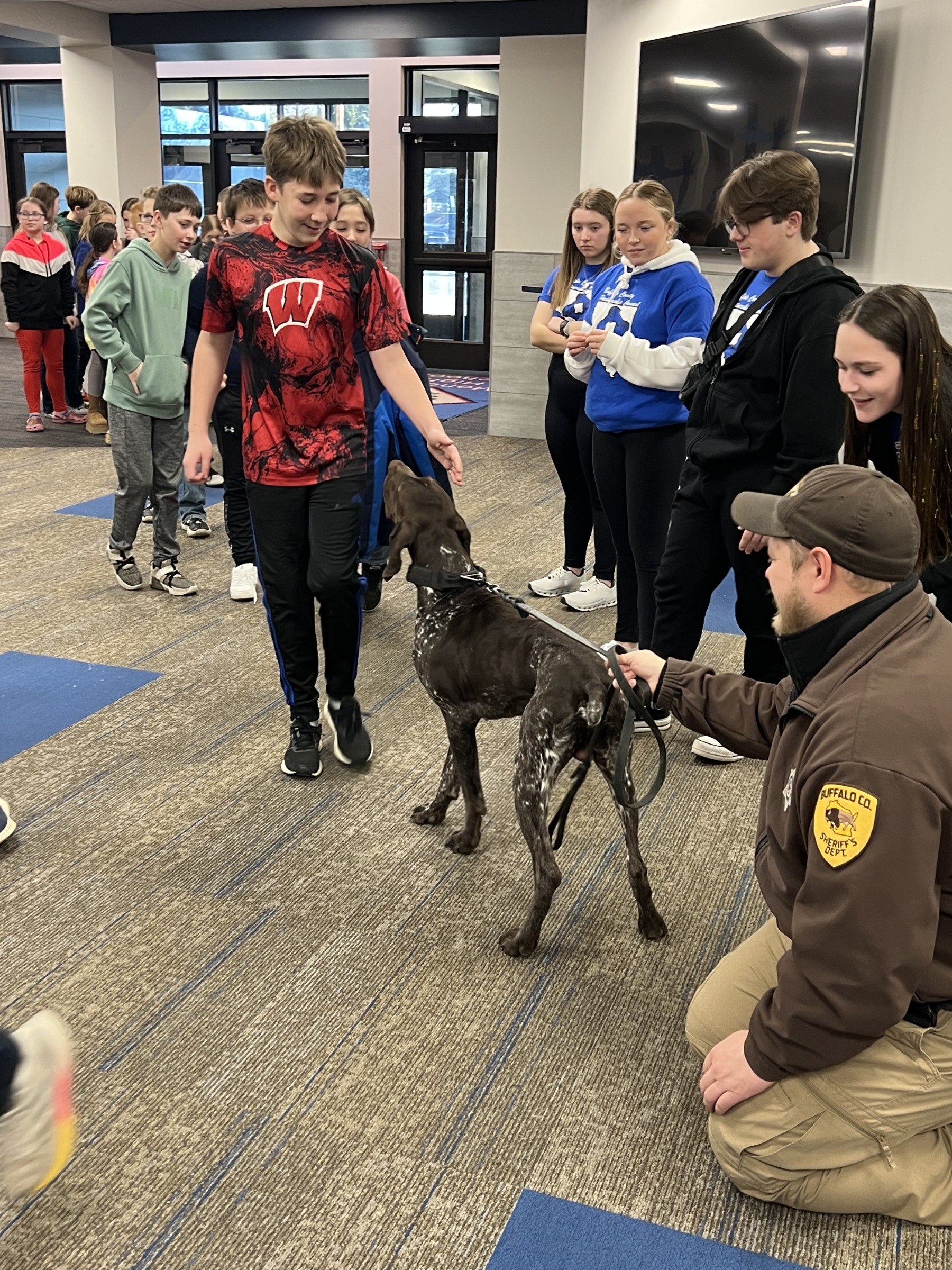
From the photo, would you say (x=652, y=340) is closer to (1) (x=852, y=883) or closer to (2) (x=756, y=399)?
(2) (x=756, y=399)

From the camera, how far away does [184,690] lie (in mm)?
3900

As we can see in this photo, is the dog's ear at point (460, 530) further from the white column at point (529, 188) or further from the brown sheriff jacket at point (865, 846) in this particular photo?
the white column at point (529, 188)

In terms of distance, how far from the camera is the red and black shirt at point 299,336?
9.53 ft

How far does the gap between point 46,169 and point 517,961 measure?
52.4 feet

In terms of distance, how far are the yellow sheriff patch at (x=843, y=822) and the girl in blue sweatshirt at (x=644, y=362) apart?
1.93 meters

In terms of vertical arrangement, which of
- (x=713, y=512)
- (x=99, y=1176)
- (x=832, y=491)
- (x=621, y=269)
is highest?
(x=621, y=269)

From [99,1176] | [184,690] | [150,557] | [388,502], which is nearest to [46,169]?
[150,557]

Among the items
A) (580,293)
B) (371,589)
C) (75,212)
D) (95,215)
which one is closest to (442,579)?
(371,589)

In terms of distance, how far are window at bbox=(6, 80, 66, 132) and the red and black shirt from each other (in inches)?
572

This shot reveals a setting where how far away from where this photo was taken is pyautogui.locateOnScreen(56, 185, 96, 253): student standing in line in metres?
9.13

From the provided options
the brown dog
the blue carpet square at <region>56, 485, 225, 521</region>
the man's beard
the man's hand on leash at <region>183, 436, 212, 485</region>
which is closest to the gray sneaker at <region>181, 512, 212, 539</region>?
the blue carpet square at <region>56, 485, 225, 521</region>

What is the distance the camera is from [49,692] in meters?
3.86

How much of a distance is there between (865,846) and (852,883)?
2.2 inches

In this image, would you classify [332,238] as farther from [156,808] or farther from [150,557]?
[150,557]
